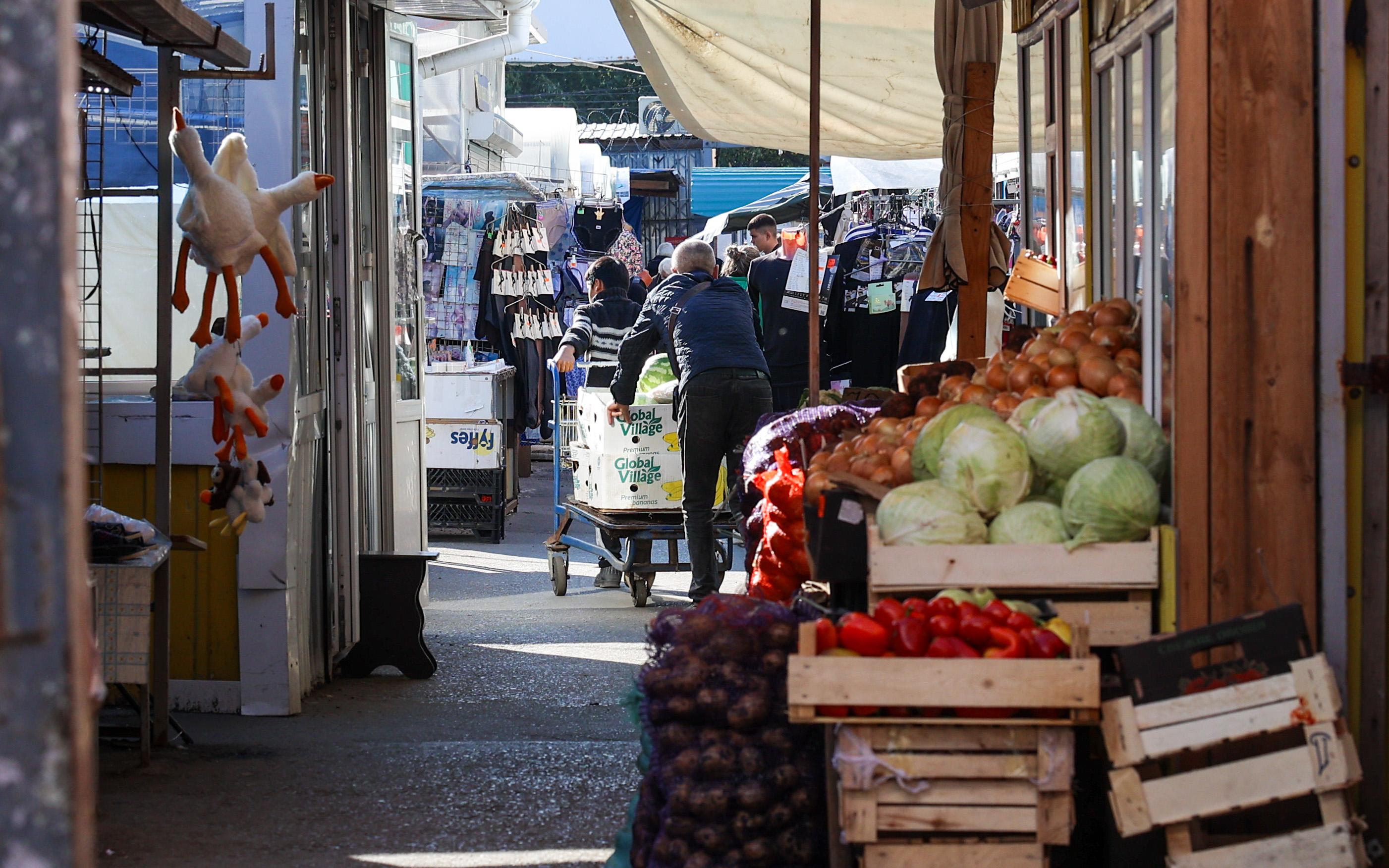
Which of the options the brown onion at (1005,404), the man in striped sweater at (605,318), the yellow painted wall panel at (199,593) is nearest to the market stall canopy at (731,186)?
the man in striped sweater at (605,318)

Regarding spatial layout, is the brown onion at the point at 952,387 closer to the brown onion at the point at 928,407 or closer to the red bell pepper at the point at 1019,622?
the brown onion at the point at 928,407

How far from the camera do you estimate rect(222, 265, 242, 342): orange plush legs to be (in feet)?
15.0

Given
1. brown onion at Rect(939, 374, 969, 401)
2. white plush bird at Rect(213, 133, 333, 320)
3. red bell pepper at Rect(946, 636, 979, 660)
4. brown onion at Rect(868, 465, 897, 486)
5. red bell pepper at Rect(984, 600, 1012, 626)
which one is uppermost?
white plush bird at Rect(213, 133, 333, 320)

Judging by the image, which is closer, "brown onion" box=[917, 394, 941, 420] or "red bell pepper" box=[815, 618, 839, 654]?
"red bell pepper" box=[815, 618, 839, 654]

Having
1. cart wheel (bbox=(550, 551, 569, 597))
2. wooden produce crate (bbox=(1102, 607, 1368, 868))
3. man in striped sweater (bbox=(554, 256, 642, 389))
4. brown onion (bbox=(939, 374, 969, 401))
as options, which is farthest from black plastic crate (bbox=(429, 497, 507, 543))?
wooden produce crate (bbox=(1102, 607, 1368, 868))

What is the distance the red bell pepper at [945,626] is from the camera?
3074mm

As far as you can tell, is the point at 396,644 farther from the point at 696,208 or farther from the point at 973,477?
the point at 696,208

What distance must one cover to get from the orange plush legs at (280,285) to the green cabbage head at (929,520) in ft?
7.66

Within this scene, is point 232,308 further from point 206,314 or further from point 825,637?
point 825,637

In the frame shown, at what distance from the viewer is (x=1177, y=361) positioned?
10.7 ft

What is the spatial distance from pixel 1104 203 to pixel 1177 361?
95.4 inches

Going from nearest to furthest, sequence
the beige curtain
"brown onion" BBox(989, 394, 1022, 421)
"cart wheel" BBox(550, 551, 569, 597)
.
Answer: "brown onion" BBox(989, 394, 1022, 421)
the beige curtain
"cart wheel" BBox(550, 551, 569, 597)

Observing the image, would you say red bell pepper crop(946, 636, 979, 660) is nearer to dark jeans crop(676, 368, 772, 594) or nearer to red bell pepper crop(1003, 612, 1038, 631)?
red bell pepper crop(1003, 612, 1038, 631)

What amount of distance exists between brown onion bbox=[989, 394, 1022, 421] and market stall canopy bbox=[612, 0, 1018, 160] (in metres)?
4.32
